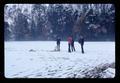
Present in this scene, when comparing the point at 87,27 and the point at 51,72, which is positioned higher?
the point at 87,27

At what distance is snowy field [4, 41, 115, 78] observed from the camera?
4.18 meters

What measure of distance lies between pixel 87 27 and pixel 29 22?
2.25 ft

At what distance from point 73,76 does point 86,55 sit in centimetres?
29

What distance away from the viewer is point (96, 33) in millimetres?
4266

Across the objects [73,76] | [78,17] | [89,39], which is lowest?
[73,76]

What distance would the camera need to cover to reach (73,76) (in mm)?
4168

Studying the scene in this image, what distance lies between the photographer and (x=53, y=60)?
4.22 meters

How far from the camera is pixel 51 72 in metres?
4.19

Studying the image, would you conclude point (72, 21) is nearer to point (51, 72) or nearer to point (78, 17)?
point (78, 17)

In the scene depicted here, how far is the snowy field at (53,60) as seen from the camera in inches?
165
